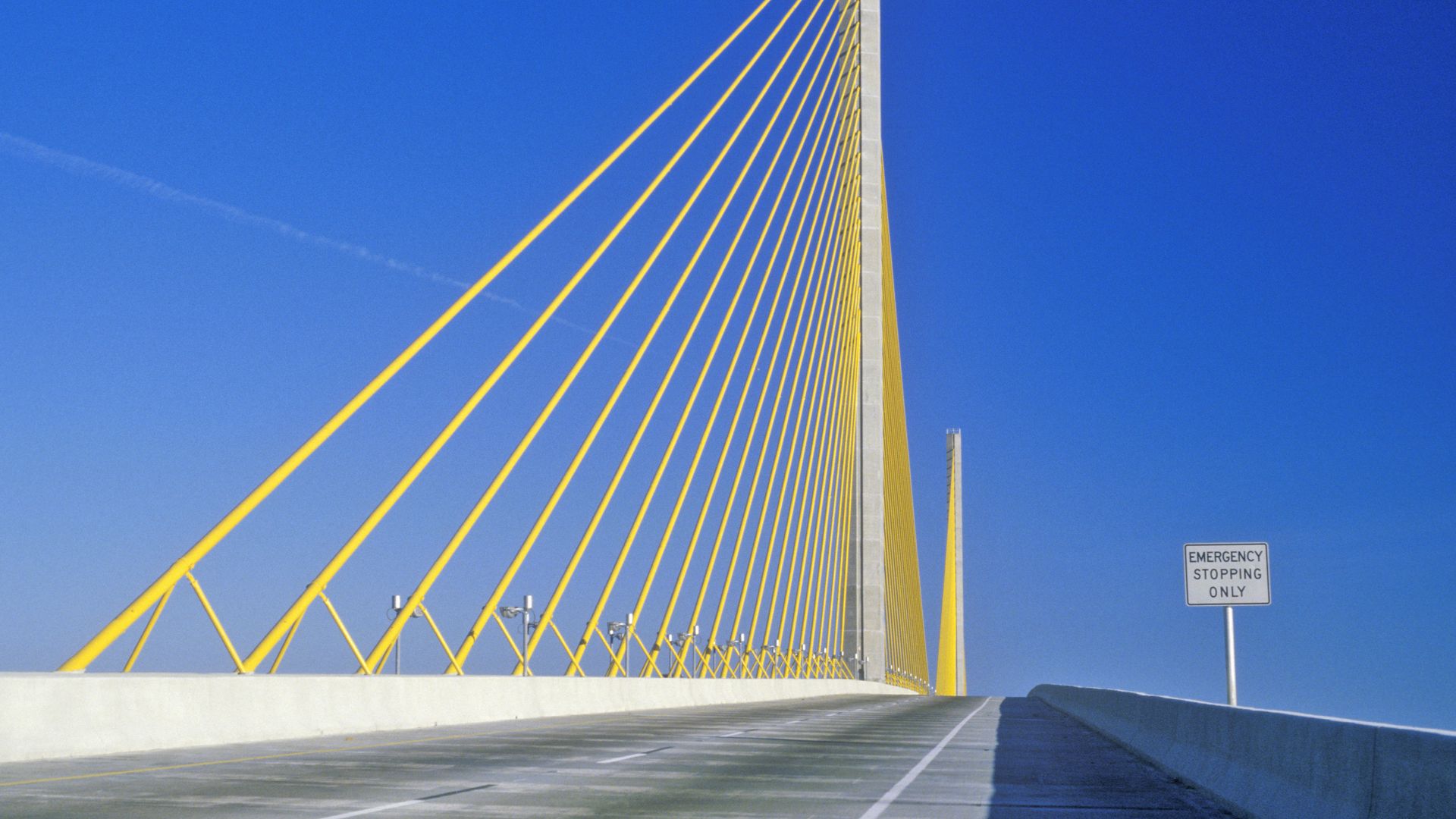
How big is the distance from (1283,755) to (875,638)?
43096 millimetres

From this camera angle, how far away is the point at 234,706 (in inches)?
632

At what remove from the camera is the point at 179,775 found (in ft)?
39.2

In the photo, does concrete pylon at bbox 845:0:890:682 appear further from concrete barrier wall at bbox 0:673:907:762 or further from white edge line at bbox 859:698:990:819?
white edge line at bbox 859:698:990:819

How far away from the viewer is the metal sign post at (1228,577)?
17.2 metres

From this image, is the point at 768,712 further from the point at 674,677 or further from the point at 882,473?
the point at 882,473

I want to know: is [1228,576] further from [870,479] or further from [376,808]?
[870,479]

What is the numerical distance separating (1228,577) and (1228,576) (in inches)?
0.6

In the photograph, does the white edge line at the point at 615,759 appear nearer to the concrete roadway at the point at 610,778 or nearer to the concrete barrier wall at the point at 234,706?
the concrete roadway at the point at 610,778

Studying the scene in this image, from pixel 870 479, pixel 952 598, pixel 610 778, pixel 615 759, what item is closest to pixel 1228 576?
pixel 615 759

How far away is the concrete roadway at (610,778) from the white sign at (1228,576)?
1.94 meters

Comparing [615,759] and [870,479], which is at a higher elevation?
[870,479]

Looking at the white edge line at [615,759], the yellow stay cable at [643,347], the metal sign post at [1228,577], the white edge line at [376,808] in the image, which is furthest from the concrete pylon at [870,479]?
the white edge line at [376,808]

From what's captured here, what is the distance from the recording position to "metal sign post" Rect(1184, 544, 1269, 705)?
17219mm

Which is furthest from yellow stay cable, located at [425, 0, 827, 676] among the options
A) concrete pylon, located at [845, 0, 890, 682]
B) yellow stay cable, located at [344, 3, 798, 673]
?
concrete pylon, located at [845, 0, 890, 682]
